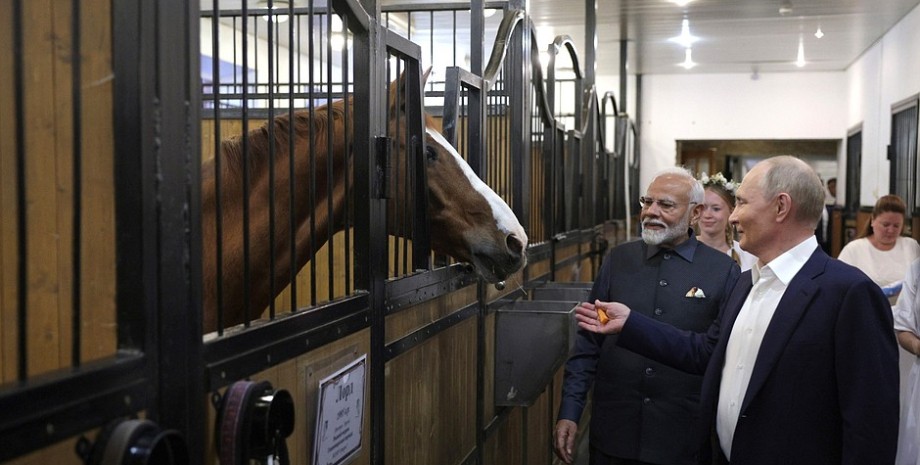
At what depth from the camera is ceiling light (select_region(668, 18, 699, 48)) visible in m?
9.53

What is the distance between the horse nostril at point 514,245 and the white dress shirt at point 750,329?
563 millimetres

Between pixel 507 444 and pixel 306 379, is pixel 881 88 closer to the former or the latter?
pixel 507 444

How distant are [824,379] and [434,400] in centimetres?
101

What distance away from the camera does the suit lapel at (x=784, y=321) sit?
1.81m

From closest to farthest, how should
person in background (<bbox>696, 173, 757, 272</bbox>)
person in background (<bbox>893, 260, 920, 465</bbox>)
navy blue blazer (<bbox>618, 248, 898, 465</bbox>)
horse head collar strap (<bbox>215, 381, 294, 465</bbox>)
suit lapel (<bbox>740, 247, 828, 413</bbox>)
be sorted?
horse head collar strap (<bbox>215, 381, 294, 465</bbox>) < navy blue blazer (<bbox>618, 248, 898, 465</bbox>) < suit lapel (<bbox>740, 247, 828, 413</bbox>) < person in background (<bbox>893, 260, 920, 465</bbox>) < person in background (<bbox>696, 173, 757, 272</bbox>)

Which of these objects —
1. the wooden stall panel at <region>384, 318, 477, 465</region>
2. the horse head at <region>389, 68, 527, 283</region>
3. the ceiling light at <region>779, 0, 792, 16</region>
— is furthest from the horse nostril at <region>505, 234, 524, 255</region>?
the ceiling light at <region>779, 0, 792, 16</region>

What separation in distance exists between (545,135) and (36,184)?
3570 mm

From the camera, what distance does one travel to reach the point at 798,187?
188cm

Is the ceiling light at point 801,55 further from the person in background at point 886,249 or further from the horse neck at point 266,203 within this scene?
the horse neck at point 266,203

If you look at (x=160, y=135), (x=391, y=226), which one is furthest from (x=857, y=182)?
(x=160, y=135)

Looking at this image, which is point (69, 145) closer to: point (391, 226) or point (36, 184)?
point (36, 184)

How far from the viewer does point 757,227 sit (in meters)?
1.92

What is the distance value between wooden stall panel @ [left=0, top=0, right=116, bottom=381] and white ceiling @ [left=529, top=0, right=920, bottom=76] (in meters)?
7.60

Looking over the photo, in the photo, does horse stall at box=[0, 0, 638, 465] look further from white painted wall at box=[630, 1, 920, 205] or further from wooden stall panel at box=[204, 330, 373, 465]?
white painted wall at box=[630, 1, 920, 205]
